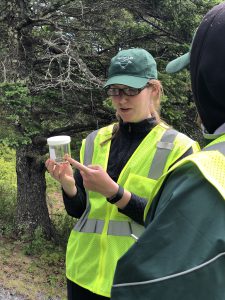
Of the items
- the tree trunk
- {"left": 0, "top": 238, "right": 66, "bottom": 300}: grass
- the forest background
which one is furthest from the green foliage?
{"left": 0, "top": 238, "right": 66, "bottom": 300}: grass

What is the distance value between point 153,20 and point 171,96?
180 cm

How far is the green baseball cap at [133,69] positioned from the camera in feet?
7.75

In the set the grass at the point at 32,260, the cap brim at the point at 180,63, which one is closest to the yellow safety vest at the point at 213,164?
the cap brim at the point at 180,63

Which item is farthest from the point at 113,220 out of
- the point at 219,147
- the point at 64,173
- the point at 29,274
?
the point at 29,274

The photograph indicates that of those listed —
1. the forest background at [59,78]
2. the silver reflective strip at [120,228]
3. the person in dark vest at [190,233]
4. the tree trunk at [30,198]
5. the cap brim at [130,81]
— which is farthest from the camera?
the tree trunk at [30,198]

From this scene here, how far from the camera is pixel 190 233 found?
2.89ft

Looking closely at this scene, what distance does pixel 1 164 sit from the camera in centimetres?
1373

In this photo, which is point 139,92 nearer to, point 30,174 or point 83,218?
point 83,218

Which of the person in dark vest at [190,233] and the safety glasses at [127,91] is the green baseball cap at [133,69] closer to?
the safety glasses at [127,91]

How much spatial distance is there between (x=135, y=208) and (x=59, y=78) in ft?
13.6

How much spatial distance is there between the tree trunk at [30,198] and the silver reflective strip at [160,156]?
17.4ft

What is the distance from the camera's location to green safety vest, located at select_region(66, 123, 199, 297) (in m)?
2.19

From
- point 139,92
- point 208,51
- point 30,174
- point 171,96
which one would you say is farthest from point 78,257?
point 30,174

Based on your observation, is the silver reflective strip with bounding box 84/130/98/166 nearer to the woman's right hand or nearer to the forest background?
the woman's right hand
